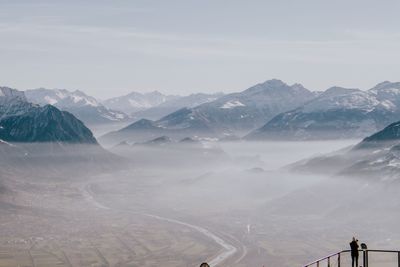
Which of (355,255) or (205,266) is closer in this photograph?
(205,266)
